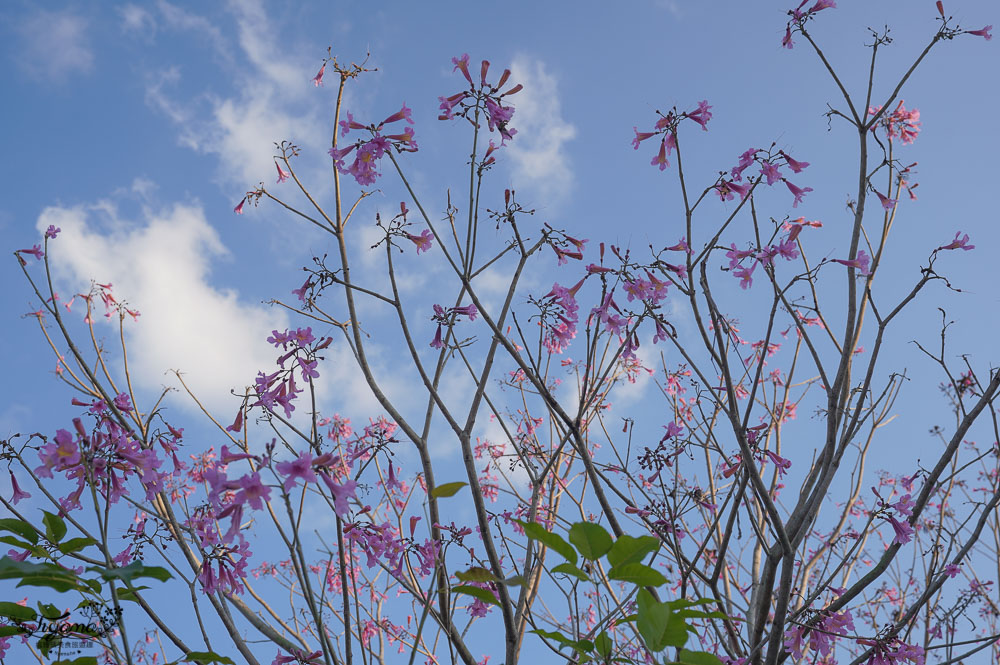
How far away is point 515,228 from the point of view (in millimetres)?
3209

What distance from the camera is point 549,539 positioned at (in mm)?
1271

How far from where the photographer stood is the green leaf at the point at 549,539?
1252 millimetres

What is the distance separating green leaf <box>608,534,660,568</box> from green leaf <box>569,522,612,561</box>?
40 mm

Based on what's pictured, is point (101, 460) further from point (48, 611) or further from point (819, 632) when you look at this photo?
point (819, 632)

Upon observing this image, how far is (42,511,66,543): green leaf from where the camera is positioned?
172cm

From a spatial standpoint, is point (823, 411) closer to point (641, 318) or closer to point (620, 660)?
point (641, 318)

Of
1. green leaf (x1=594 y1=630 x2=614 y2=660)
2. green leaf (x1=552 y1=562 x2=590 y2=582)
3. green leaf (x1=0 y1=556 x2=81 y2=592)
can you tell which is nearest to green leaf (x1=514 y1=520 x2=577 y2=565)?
green leaf (x1=552 y1=562 x2=590 y2=582)

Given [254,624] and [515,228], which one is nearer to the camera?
[254,624]

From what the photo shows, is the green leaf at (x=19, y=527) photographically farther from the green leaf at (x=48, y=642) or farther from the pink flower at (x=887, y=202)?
the pink flower at (x=887, y=202)

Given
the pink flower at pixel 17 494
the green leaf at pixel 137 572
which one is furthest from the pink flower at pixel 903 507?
the pink flower at pixel 17 494

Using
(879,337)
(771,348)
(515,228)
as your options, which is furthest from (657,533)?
(771,348)

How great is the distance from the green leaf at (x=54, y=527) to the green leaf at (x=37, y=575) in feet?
1.12

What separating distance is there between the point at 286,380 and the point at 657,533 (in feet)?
5.58

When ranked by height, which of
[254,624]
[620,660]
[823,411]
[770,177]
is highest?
[770,177]
